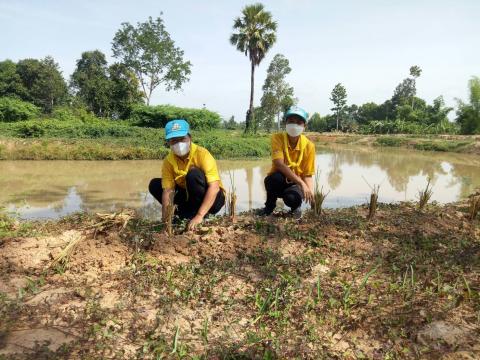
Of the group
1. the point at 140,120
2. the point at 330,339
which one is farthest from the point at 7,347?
the point at 140,120

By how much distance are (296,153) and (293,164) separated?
138 mm

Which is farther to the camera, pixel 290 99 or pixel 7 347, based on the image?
pixel 290 99

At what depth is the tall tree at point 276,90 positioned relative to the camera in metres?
39.9

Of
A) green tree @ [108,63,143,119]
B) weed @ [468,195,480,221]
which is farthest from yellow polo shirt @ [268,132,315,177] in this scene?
green tree @ [108,63,143,119]

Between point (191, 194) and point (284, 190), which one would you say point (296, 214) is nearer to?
point (284, 190)

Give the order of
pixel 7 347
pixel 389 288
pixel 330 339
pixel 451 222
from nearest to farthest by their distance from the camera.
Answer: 1. pixel 7 347
2. pixel 330 339
3. pixel 389 288
4. pixel 451 222

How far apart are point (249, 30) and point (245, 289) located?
92.2 feet

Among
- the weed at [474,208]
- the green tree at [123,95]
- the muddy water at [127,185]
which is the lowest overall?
the muddy water at [127,185]

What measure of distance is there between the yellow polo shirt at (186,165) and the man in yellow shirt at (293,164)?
0.77 metres

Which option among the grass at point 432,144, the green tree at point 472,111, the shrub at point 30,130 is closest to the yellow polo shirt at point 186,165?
the shrub at point 30,130

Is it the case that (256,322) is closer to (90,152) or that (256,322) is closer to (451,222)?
(451,222)

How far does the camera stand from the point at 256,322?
205 cm

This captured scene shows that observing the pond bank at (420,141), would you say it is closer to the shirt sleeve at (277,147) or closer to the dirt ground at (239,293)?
the shirt sleeve at (277,147)

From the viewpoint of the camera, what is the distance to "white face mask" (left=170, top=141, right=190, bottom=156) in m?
3.32
